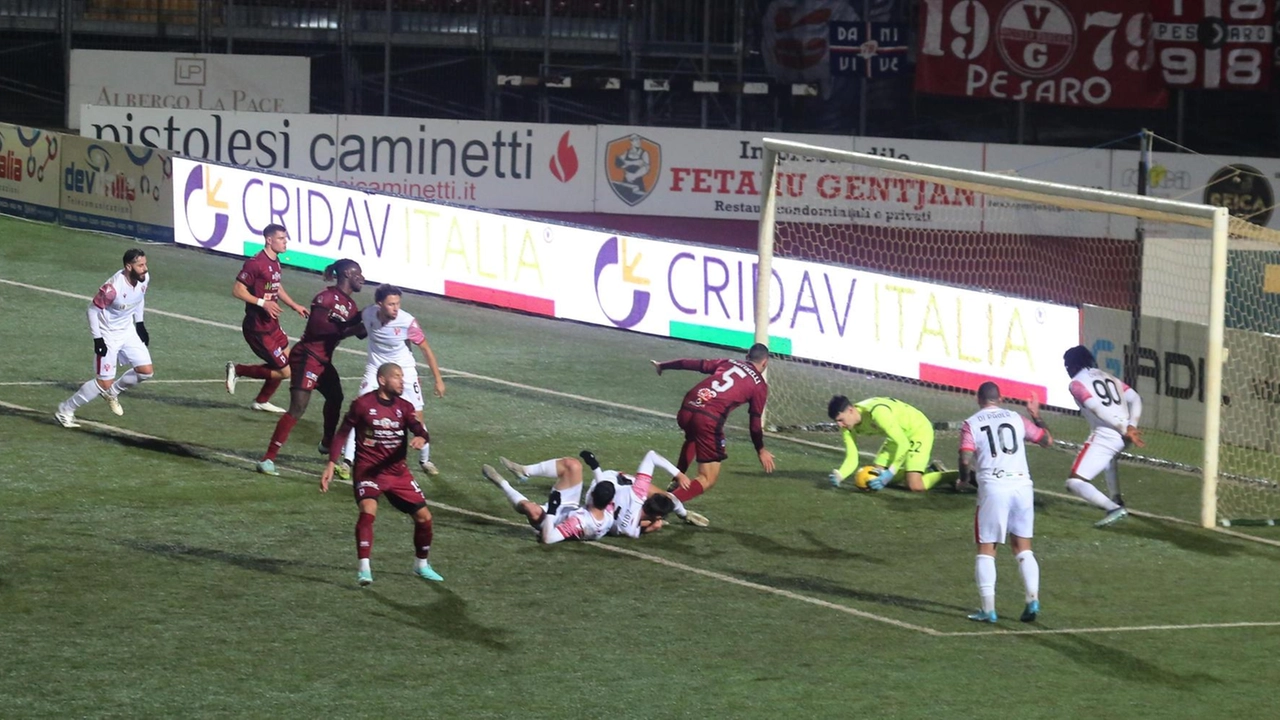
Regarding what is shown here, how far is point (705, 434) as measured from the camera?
15.3m

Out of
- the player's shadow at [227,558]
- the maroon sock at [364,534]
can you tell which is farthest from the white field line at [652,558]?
the maroon sock at [364,534]

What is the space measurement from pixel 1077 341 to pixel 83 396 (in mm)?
12226

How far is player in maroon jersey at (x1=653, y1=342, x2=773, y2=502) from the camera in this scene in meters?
15.4

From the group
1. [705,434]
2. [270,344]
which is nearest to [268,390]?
[270,344]

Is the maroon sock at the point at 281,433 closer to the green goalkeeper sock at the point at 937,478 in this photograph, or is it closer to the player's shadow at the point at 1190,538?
the green goalkeeper sock at the point at 937,478

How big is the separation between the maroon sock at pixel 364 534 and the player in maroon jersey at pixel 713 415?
3.79m

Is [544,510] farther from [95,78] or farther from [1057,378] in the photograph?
[95,78]

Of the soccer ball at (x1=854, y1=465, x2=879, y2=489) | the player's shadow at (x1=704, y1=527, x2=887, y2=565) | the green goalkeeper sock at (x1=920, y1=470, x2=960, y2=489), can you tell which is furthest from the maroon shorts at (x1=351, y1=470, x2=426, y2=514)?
the green goalkeeper sock at (x1=920, y1=470, x2=960, y2=489)

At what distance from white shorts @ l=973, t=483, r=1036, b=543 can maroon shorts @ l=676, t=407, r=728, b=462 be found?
3.55m

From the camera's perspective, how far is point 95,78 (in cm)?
3350

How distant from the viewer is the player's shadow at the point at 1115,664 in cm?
1123


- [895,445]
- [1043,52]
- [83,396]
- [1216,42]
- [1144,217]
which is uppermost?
[1216,42]

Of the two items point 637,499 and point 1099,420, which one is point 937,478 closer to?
point 1099,420

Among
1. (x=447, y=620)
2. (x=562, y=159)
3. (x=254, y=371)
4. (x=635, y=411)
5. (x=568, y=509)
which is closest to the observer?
(x=447, y=620)
